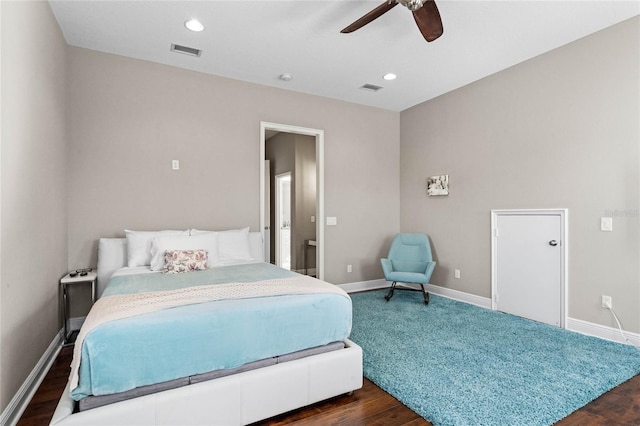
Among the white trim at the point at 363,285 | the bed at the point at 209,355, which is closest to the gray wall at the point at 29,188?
the bed at the point at 209,355

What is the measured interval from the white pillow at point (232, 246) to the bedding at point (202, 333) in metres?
1.23

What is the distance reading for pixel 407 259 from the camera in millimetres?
4762

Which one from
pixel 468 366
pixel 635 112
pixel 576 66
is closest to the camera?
pixel 468 366

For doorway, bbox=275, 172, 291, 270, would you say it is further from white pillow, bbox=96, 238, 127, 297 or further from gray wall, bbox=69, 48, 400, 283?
white pillow, bbox=96, 238, 127, 297

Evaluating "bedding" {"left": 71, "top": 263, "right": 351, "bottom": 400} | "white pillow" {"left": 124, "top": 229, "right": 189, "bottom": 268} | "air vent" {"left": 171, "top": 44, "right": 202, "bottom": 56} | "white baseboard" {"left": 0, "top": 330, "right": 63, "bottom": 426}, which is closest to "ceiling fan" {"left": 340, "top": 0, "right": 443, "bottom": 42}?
"air vent" {"left": 171, "top": 44, "right": 202, "bottom": 56}

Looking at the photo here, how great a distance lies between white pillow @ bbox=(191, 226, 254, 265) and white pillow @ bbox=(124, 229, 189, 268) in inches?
17.6

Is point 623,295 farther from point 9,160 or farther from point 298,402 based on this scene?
point 9,160

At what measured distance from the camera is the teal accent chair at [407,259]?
438 cm

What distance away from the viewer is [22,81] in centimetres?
211

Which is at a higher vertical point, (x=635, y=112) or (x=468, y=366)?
(x=635, y=112)

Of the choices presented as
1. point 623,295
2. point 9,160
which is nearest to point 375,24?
point 9,160

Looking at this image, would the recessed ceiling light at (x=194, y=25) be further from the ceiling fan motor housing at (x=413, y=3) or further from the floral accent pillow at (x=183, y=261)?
the floral accent pillow at (x=183, y=261)

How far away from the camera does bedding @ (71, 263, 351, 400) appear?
1.58 m

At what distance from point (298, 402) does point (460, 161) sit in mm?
3692
